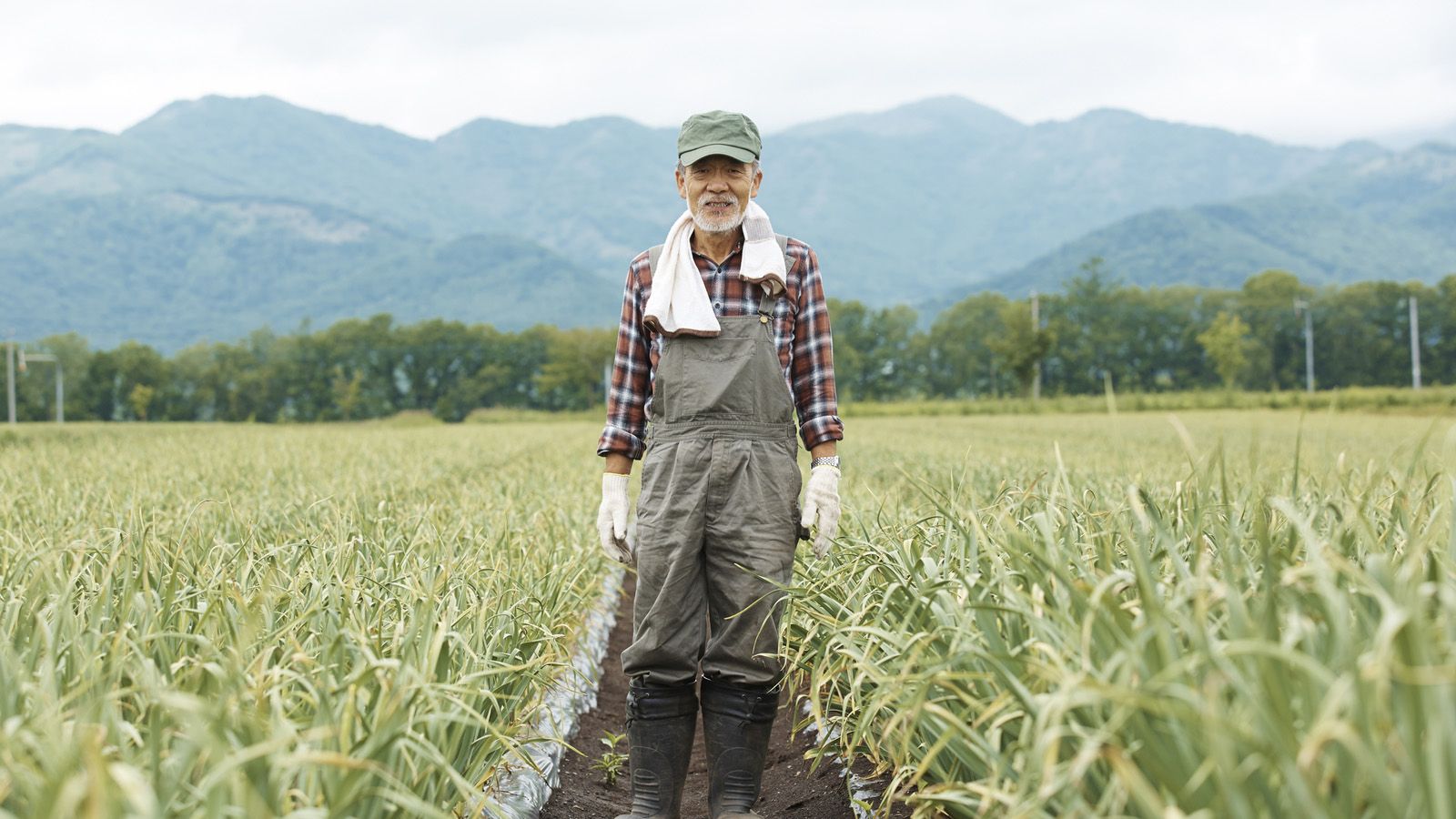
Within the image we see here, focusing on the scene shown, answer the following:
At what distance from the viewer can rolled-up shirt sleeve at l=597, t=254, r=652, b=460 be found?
11.9 ft

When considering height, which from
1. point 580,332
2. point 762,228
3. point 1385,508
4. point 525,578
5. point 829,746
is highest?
point 580,332

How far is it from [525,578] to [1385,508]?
116 inches

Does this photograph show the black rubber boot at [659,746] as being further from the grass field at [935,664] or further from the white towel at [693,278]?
the white towel at [693,278]

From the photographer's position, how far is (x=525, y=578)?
4.10 m

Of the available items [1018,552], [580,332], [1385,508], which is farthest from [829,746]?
[580,332]

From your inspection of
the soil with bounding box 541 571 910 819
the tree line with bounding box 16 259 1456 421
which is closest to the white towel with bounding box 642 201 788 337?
the soil with bounding box 541 571 910 819

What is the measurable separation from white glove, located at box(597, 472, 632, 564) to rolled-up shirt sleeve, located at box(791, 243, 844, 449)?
0.63m

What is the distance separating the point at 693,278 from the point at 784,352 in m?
0.38

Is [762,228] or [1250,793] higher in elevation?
[762,228]

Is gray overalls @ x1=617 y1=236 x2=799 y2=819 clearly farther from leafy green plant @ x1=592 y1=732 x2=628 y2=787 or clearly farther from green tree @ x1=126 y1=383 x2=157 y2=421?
green tree @ x1=126 y1=383 x2=157 y2=421

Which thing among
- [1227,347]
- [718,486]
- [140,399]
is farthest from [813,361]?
[140,399]

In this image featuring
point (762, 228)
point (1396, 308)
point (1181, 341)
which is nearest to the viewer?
point (762, 228)

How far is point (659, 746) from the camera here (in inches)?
135

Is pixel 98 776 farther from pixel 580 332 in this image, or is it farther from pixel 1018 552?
pixel 580 332
